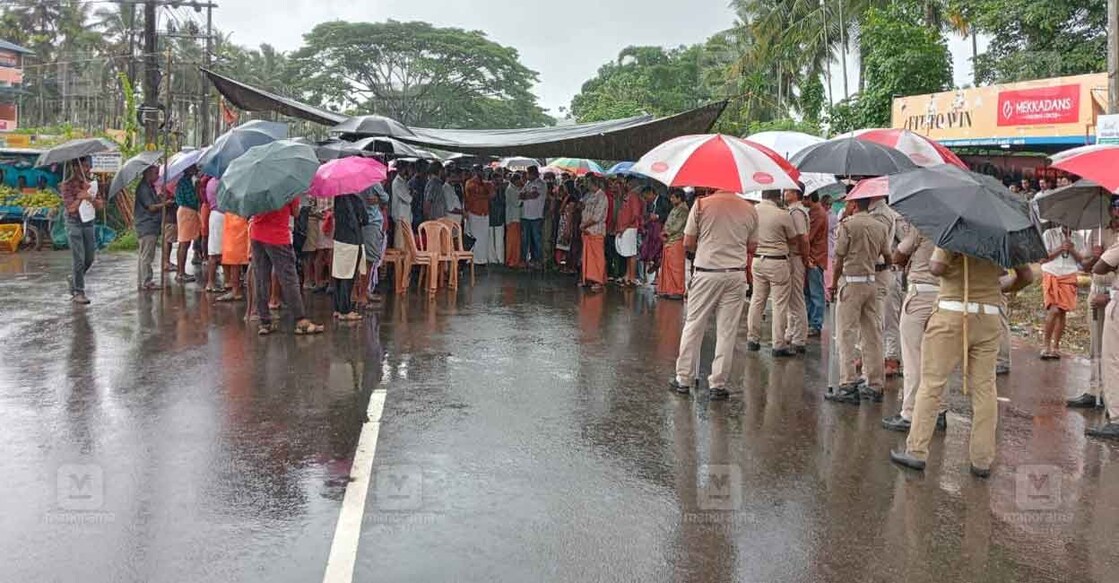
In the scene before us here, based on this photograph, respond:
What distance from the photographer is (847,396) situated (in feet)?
24.1

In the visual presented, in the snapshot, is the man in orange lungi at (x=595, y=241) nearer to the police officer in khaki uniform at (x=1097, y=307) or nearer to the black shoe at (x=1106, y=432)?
the police officer in khaki uniform at (x=1097, y=307)

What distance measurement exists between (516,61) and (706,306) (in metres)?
49.1

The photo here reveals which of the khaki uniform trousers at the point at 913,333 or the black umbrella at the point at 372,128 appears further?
the black umbrella at the point at 372,128

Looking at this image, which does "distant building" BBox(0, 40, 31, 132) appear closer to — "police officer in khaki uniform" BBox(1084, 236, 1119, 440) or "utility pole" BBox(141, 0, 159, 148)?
"utility pole" BBox(141, 0, 159, 148)

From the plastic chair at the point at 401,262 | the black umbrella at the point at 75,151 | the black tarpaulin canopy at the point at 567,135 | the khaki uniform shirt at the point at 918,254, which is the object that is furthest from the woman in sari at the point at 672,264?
the black umbrella at the point at 75,151

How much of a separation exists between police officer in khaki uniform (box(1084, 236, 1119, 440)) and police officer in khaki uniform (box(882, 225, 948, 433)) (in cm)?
119

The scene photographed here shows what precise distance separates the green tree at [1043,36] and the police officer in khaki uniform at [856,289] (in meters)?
15.6

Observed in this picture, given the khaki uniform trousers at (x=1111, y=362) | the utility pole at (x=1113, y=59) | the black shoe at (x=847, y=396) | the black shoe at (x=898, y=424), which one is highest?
the utility pole at (x=1113, y=59)

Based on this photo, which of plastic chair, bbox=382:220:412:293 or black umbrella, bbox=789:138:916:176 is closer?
black umbrella, bbox=789:138:916:176

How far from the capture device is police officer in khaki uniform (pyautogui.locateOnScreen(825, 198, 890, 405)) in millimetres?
7336

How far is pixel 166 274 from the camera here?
14.0m

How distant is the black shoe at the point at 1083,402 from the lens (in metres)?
7.52

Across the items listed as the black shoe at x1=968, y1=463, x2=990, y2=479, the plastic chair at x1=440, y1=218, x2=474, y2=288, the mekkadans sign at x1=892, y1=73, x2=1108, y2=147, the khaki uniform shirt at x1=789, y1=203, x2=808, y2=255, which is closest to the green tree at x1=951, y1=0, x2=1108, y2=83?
the mekkadans sign at x1=892, y1=73, x2=1108, y2=147

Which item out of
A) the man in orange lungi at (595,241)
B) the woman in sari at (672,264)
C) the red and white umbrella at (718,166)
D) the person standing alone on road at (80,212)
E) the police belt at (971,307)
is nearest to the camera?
the police belt at (971,307)
